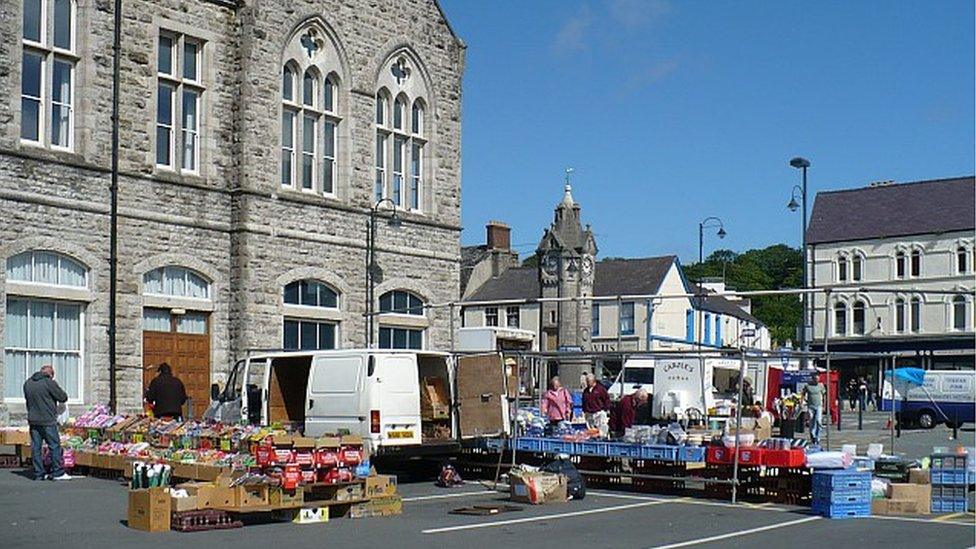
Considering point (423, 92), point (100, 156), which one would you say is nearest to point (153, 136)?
point (100, 156)

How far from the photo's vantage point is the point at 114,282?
25.3 meters

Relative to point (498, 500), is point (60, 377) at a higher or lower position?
higher

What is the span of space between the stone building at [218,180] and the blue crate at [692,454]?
11.9m

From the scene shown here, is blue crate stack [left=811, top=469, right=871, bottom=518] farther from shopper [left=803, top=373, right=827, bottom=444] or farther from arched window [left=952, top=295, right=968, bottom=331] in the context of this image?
arched window [left=952, top=295, right=968, bottom=331]

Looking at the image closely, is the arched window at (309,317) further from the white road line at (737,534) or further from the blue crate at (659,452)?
the white road line at (737,534)

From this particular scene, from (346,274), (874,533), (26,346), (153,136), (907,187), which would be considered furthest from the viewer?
(907,187)

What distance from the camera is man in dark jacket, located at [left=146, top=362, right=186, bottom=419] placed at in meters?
22.9

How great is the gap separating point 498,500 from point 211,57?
13.7 m

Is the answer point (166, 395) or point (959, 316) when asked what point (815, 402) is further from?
point (959, 316)

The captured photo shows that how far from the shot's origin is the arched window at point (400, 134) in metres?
31.9

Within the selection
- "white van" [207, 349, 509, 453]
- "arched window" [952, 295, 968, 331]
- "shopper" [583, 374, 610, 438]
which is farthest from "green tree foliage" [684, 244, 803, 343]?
"white van" [207, 349, 509, 453]

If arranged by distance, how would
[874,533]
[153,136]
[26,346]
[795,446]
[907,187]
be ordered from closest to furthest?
[874,533], [795,446], [26,346], [153,136], [907,187]

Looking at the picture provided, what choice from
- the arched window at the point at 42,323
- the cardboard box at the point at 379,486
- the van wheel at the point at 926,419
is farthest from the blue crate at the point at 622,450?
the van wheel at the point at 926,419

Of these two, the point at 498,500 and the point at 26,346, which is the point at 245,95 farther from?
the point at 498,500
